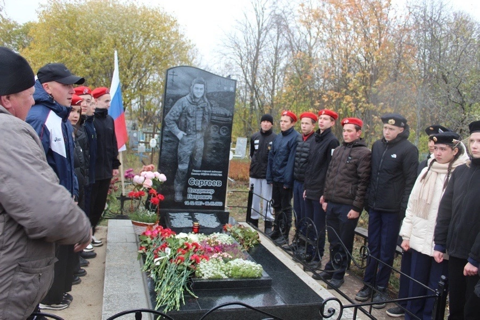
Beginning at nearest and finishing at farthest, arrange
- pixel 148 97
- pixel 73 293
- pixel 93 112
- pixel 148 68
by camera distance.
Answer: pixel 73 293 < pixel 93 112 < pixel 148 68 < pixel 148 97

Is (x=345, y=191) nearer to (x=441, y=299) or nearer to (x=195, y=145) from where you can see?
(x=441, y=299)

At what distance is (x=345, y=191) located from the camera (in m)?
4.78

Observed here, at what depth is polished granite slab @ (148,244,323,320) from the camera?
3342 mm

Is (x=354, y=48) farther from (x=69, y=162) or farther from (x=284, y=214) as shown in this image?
(x=69, y=162)

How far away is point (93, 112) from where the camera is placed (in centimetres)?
513

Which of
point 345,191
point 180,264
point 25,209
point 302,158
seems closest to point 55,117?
point 180,264

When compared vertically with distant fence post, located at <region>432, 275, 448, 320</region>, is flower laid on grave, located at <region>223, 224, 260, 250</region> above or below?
below

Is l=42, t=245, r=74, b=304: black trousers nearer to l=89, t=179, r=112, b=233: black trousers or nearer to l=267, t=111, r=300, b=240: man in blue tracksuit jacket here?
l=89, t=179, r=112, b=233: black trousers

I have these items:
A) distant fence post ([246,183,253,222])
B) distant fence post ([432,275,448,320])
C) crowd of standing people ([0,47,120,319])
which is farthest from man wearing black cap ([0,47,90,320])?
distant fence post ([246,183,253,222])

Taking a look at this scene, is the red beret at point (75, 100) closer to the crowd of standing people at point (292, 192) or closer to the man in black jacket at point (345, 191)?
the crowd of standing people at point (292, 192)

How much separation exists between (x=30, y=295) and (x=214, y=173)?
4594 millimetres

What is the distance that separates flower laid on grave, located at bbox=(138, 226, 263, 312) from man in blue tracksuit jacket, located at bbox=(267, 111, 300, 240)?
194cm

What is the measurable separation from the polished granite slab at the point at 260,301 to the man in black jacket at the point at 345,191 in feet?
2.73

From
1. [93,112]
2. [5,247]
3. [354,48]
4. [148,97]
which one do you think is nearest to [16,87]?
[5,247]
